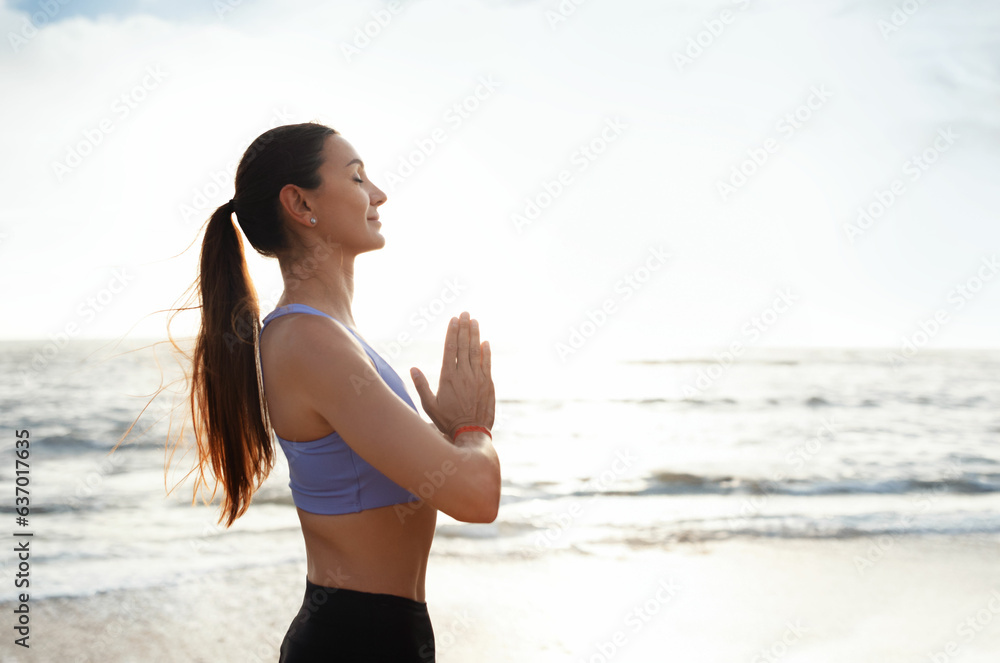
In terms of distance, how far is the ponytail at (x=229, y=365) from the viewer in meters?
1.85

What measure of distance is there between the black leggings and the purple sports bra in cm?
22

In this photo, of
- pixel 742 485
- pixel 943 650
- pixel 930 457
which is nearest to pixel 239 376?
pixel 943 650

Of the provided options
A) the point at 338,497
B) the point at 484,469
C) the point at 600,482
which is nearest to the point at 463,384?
the point at 484,469

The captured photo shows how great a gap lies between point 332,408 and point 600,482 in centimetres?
986

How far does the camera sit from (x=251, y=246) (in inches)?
77.4

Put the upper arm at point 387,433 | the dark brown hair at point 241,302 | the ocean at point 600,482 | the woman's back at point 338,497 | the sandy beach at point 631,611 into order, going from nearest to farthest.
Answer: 1. the upper arm at point 387,433
2. the woman's back at point 338,497
3. the dark brown hair at point 241,302
4. the sandy beach at point 631,611
5. the ocean at point 600,482

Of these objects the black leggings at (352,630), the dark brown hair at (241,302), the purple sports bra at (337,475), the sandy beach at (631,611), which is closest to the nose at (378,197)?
the dark brown hair at (241,302)

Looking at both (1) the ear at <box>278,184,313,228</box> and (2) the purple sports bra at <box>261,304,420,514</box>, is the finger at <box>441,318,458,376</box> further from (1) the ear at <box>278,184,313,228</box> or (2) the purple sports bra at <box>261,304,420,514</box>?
(1) the ear at <box>278,184,313,228</box>

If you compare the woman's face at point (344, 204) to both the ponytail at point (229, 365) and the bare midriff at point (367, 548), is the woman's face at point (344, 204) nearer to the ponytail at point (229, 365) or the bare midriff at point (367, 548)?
the ponytail at point (229, 365)

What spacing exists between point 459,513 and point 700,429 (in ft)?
53.6

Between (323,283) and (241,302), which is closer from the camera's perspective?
(323,283)

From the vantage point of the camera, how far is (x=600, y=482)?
1089 cm

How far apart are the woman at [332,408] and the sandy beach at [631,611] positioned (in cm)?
353

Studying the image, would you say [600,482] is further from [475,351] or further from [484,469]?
[484,469]
